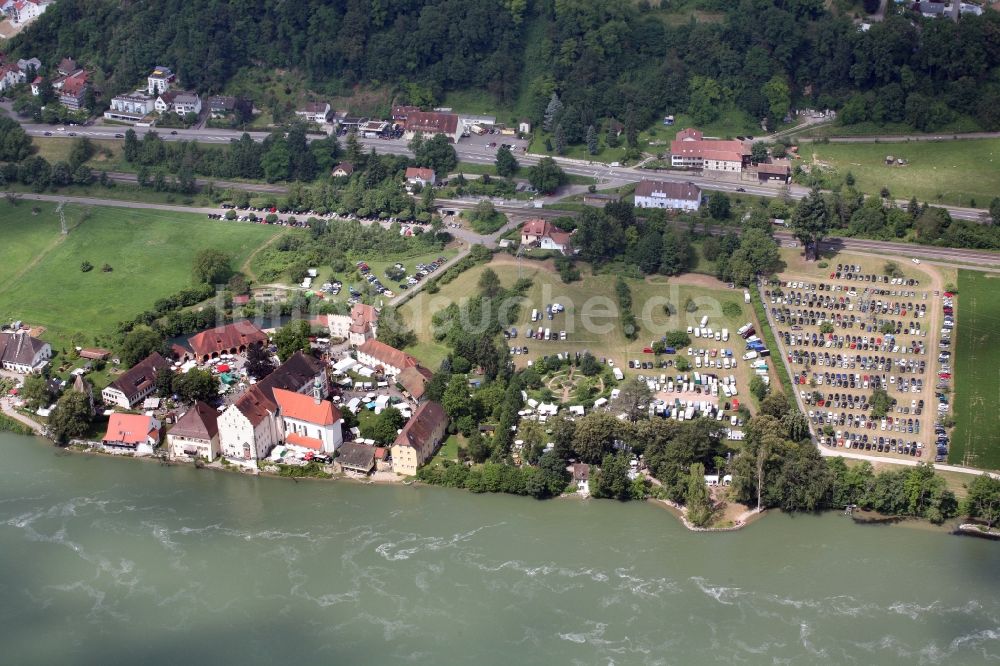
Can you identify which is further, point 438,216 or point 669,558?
point 438,216

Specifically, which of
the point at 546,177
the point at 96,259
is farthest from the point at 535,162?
the point at 96,259

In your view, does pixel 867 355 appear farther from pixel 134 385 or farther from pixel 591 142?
pixel 134 385

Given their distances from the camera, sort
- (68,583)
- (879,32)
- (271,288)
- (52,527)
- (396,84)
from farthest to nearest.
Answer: (396,84), (879,32), (271,288), (52,527), (68,583)

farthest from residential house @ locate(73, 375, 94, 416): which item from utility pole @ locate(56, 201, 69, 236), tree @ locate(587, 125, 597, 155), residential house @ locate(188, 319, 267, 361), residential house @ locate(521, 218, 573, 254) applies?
tree @ locate(587, 125, 597, 155)

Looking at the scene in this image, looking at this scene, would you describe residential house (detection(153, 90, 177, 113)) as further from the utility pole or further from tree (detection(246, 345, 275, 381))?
tree (detection(246, 345, 275, 381))

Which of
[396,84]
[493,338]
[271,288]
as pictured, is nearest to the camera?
[493,338]

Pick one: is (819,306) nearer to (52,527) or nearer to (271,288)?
(271,288)

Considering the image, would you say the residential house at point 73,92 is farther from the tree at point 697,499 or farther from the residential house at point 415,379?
the tree at point 697,499

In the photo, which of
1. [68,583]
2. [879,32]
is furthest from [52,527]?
[879,32]
